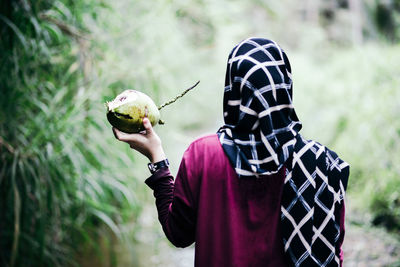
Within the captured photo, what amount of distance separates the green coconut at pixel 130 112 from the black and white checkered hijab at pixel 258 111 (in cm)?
24

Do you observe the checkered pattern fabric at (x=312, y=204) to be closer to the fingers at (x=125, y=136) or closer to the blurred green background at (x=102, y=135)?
the fingers at (x=125, y=136)

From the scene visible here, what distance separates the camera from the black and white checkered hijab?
939 millimetres

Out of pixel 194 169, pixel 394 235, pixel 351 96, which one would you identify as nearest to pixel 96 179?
pixel 194 169

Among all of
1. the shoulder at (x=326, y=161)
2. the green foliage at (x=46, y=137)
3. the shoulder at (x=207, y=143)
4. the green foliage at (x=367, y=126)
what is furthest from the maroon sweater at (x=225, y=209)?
the green foliage at (x=367, y=126)

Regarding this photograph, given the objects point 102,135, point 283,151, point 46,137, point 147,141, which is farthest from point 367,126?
point 147,141

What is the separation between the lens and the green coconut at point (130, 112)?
3.39ft

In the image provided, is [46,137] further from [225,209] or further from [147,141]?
[225,209]

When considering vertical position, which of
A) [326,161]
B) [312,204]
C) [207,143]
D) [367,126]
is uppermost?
[207,143]

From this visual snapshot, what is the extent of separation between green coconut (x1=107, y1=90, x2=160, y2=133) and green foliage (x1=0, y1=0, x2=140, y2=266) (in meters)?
1.17

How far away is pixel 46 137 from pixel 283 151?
5.50 ft

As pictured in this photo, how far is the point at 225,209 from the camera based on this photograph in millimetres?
983

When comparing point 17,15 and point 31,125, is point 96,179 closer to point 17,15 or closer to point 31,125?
point 31,125

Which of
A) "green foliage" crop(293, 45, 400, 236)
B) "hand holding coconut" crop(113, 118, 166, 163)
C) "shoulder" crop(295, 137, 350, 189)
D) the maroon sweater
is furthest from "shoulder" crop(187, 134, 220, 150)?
"green foliage" crop(293, 45, 400, 236)

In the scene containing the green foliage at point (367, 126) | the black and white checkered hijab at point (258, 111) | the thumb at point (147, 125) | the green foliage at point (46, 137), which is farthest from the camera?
the green foliage at point (367, 126)
